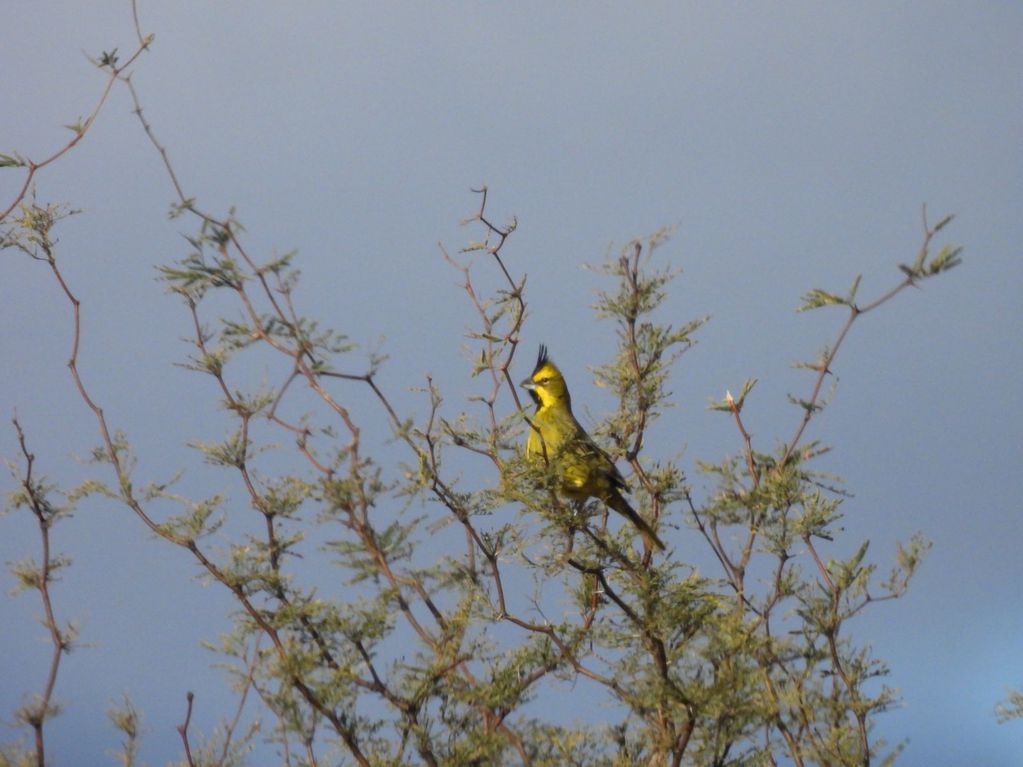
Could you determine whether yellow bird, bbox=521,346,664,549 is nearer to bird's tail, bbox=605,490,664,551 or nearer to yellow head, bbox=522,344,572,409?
bird's tail, bbox=605,490,664,551

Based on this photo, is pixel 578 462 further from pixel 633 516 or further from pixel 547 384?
pixel 547 384

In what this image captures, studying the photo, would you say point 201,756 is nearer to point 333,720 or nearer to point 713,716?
point 333,720

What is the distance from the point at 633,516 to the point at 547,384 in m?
1.02

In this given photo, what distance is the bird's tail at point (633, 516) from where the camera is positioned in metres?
4.05

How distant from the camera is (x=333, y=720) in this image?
332cm

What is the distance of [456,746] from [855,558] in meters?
1.52

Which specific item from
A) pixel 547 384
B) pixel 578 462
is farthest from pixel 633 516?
pixel 547 384

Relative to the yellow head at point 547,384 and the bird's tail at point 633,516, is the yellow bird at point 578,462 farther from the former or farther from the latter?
the yellow head at point 547,384

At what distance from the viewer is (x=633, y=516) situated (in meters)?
4.22

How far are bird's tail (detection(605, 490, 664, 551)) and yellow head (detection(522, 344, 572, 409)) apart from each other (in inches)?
32.0

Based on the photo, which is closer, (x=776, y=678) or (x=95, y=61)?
(x=95, y=61)

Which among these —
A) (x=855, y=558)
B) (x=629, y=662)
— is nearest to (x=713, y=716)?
(x=629, y=662)

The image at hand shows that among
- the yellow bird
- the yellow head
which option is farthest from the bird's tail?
the yellow head

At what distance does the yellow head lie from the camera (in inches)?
200
